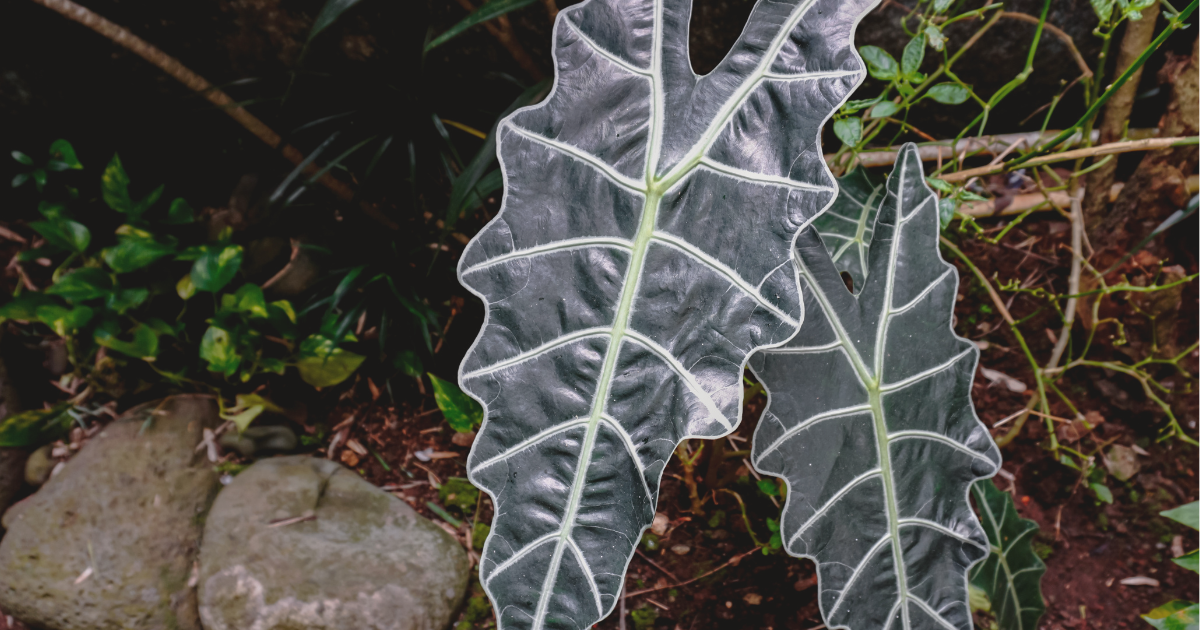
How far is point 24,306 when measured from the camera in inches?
58.9

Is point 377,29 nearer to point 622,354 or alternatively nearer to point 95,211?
point 95,211

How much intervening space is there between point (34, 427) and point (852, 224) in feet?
6.98

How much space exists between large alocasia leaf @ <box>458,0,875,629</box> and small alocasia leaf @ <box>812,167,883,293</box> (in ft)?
1.02

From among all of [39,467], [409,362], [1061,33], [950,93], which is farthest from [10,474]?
[1061,33]

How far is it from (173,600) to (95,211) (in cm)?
115

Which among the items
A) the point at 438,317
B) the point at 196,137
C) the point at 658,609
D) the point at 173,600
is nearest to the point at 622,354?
the point at 658,609

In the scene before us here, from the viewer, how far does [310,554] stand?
4.49 ft

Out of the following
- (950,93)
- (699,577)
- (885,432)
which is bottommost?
(699,577)

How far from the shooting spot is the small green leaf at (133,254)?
1451 mm

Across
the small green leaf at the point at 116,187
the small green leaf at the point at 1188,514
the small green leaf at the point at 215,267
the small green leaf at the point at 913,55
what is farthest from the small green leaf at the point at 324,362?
the small green leaf at the point at 1188,514

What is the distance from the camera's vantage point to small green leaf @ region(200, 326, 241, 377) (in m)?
1.47

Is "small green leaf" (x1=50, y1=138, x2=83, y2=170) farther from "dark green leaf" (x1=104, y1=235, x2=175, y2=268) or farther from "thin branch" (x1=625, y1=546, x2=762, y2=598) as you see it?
"thin branch" (x1=625, y1=546, x2=762, y2=598)

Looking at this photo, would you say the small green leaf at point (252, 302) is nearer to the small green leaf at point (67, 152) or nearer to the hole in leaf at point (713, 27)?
the small green leaf at point (67, 152)

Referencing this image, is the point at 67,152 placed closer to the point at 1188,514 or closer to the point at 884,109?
the point at 884,109
